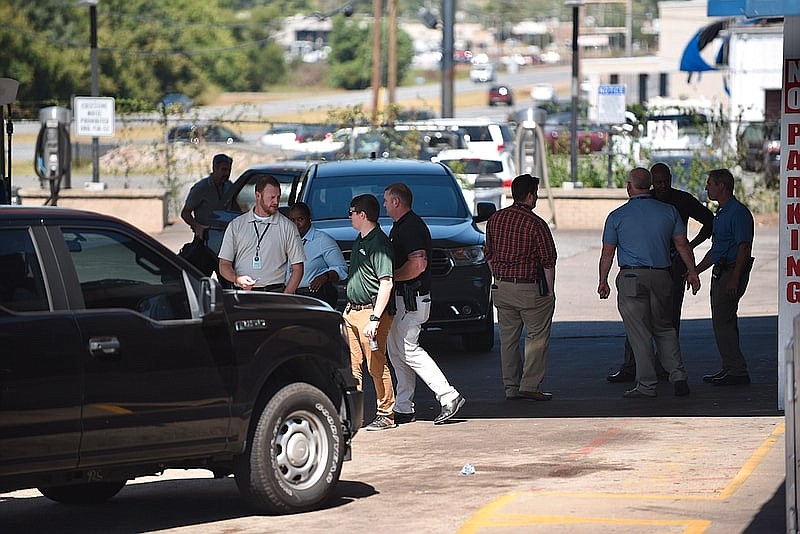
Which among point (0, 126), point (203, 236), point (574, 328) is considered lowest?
point (574, 328)

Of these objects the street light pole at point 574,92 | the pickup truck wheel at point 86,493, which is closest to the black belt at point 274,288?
the pickup truck wheel at point 86,493

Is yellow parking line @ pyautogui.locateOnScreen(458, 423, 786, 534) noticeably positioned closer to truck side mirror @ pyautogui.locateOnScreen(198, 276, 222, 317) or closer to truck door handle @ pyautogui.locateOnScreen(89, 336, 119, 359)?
truck side mirror @ pyautogui.locateOnScreen(198, 276, 222, 317)

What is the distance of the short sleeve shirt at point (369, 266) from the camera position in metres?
10.5

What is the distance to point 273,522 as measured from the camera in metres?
8.01

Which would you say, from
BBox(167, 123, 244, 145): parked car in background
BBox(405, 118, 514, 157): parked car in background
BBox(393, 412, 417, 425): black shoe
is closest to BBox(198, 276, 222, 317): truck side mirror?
BBox(393, 412, 417, 425): black shoe

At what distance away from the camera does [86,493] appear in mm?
8719

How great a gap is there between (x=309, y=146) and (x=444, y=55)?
15.5ft

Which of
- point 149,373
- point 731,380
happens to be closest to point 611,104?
point 731,380

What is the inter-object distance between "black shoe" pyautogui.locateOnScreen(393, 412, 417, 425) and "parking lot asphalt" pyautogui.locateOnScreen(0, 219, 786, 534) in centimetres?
13

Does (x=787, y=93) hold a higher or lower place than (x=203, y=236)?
higher

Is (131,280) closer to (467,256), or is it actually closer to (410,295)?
(410,295)

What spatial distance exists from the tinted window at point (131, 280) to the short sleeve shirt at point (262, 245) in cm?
257

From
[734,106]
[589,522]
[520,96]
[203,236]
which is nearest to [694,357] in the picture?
[203,236]

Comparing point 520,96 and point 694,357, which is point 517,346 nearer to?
point 694,357
